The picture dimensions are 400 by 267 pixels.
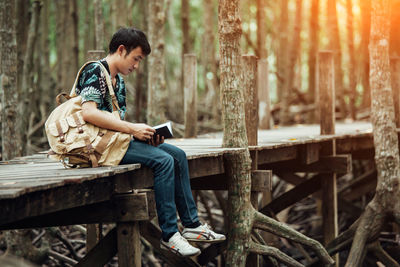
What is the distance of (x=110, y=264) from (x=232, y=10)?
4.38 metres

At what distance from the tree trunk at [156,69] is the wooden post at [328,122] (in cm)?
208

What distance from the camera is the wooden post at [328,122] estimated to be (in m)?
7.82

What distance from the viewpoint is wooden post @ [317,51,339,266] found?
308 inches

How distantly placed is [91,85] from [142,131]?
467mm

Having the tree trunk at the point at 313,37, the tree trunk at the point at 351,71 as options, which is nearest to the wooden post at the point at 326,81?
the tree trunk at the point at 351,71

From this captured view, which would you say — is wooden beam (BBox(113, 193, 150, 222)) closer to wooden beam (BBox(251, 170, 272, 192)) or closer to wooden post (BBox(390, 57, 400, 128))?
wooden beam (BBox(251, 170, 272, 192))

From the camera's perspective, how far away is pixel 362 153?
1008 cm

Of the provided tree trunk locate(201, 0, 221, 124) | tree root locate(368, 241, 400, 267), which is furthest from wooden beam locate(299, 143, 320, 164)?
tree trunk locate(201, 0, 221, 124)

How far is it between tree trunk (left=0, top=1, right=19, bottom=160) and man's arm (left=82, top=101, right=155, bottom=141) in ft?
9.18

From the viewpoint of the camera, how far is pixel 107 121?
4172mm

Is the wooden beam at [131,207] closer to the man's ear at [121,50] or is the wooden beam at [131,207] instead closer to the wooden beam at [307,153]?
the man's ear at [121,50]

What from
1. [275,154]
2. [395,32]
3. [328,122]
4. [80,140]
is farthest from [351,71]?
[80,140]

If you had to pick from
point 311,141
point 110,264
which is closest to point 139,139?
point 311,141

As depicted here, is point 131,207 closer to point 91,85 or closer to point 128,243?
point 128,243
